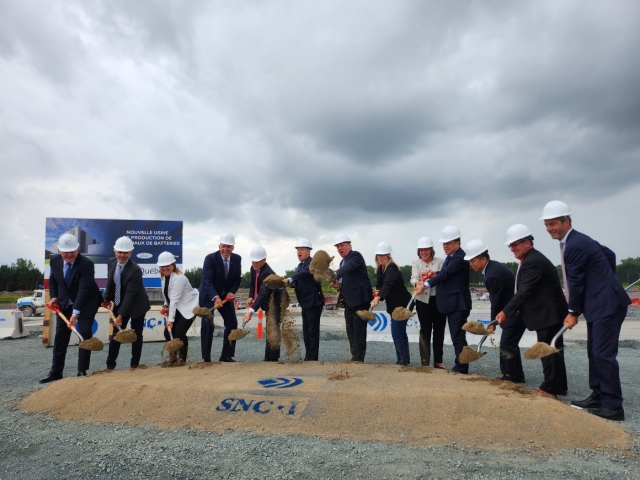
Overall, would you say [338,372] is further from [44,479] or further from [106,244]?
[106,244]

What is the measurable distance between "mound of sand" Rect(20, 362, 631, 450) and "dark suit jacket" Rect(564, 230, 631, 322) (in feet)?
3.46

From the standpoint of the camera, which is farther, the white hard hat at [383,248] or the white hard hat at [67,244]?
the white hard hat at [383,248]

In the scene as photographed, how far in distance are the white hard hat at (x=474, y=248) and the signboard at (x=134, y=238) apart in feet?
37.5

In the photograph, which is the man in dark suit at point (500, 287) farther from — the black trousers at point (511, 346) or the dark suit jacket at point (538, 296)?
the dark suit jacket at point (538, 296)

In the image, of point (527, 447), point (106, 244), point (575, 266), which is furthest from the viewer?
point (106, 244)

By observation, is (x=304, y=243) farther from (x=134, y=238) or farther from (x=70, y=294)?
(x=134, y=238)

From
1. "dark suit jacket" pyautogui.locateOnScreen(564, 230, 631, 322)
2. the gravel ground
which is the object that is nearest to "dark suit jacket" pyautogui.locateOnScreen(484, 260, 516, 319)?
"dark suit jacket" pyautogui.locateOnScreen(564, 230, 631, 322)

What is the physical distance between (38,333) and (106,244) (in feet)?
11.2

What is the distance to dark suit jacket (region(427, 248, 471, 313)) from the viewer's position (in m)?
6.01

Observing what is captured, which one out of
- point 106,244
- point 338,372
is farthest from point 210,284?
point 106,244

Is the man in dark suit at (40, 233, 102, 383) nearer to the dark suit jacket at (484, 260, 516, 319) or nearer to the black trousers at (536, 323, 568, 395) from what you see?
the dark suit jacket at (484, 260, 516, 319)

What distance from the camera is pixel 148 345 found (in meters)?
11.0

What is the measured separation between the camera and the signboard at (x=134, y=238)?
1489 cm

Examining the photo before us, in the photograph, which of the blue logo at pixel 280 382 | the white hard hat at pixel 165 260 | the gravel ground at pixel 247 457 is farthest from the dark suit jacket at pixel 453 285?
the white hard hat at pixel 165 260
